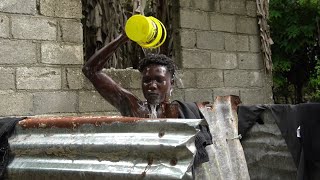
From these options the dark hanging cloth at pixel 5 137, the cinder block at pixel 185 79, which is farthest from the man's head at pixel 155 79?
the cinder block at pixel 185 79

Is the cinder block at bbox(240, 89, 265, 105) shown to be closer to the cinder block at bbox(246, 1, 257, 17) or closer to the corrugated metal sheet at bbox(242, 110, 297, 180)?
the cinder block at bbox(246, 1, 257, 17)

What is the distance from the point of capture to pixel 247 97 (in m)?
6.43

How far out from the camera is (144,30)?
275cm

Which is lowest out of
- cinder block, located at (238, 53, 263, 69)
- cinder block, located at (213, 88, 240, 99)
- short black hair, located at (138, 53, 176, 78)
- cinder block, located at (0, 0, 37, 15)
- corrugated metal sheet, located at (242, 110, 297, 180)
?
corrugated metal sheet, located at (242, 110, 297, 180)

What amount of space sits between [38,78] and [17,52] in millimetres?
325

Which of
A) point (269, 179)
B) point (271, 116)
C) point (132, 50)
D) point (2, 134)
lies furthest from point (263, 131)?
point (132, 50)

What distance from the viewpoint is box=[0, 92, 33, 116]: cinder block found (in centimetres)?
432

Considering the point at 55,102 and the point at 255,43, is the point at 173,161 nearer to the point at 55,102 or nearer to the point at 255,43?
the point at 55,102

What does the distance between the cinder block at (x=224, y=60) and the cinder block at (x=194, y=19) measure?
1.30 ft

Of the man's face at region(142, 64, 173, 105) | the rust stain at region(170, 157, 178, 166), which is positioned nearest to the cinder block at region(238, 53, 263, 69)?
the man's face at region(142, 64, 173, 105)

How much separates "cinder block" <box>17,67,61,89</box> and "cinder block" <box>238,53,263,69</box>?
2801mm

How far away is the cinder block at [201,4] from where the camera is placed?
589 cm

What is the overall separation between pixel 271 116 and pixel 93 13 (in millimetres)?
3726

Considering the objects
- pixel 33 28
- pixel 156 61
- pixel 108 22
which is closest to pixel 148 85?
pixel 156 61
